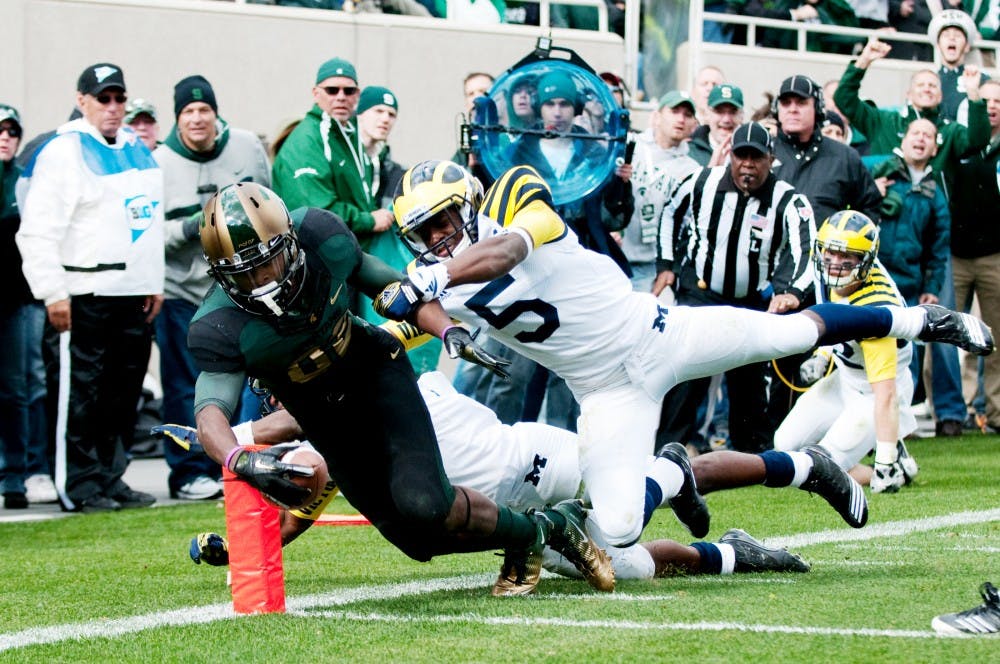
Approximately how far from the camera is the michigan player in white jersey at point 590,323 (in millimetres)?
5258

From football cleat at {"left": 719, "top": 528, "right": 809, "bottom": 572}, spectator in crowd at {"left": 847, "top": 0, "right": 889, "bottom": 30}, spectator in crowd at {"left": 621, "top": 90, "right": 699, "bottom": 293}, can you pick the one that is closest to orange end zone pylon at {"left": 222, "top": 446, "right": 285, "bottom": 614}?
football cleat at {"left": 719, "top": 528, "right": 809, "bottom": 572}

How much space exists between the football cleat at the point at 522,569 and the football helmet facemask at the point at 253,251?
1.12 metres

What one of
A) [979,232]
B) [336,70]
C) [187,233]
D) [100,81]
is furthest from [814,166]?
[100,81]

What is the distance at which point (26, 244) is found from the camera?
7801mm

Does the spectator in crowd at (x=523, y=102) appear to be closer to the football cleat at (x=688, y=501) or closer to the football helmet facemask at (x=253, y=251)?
the football cleat at (x=688, y=501)

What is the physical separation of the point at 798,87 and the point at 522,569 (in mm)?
4778

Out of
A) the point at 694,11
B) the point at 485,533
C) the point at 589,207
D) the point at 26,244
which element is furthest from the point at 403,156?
the point at 485,533

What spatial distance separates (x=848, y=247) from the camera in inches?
313

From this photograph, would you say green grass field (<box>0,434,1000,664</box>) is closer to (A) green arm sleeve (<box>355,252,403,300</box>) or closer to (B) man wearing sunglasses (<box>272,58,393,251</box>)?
(A) green arm sleeve (<box>355,252,403,300</box>)

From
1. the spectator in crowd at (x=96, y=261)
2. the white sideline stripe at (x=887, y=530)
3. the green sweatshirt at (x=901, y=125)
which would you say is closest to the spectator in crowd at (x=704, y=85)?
the green sweatshirt at (x=901, y=125)

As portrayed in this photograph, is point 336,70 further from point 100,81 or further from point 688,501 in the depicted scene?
point 688,501

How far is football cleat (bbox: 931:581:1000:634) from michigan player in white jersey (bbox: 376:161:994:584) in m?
1.28

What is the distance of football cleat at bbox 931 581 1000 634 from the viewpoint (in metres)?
4.14

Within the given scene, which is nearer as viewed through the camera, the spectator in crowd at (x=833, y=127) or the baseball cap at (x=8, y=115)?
the baseball cap at (x=8, y=115)
